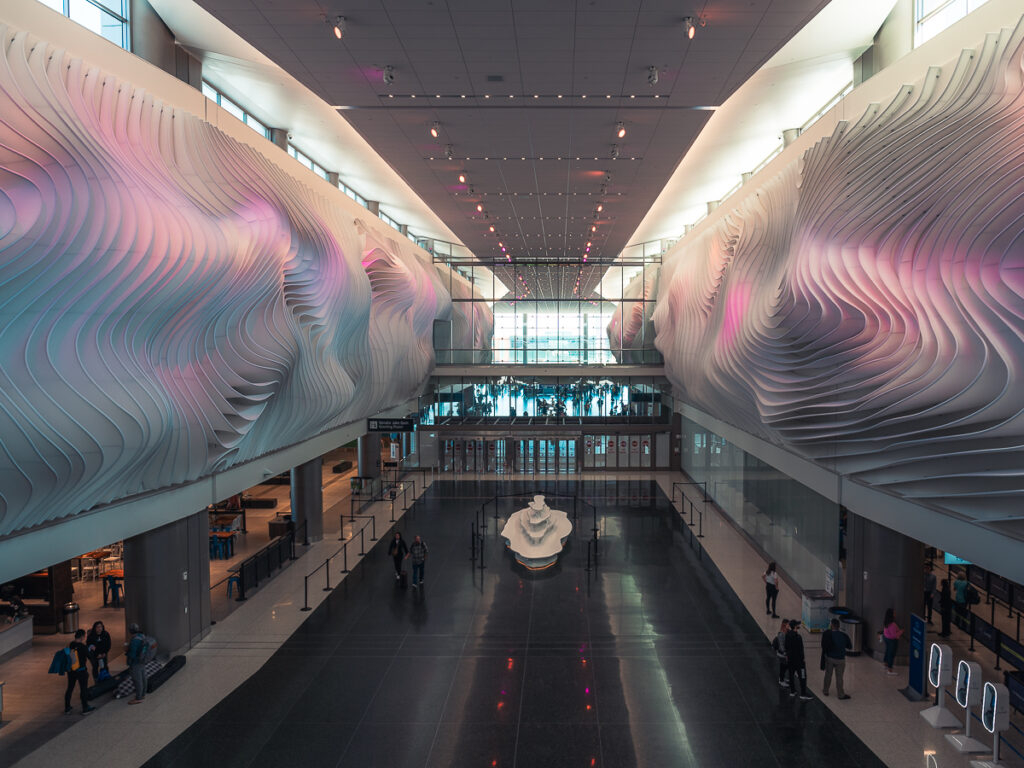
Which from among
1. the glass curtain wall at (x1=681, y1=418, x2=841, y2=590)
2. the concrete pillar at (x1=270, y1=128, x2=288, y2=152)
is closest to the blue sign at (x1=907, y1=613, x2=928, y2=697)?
the glass curtain wall at (x1=681, y1=418, x2=841, y2=590)

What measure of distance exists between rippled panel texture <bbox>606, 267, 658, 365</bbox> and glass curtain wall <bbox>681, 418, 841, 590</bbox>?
18.4 ft

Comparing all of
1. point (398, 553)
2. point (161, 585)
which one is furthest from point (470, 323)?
point (161, 585)

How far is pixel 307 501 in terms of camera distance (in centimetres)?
1794

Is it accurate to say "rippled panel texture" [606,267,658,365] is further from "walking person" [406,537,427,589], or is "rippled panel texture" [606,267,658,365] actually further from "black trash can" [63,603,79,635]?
"black trash can" [63,603,79,635]

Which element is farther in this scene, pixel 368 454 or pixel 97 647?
pixel 368 454

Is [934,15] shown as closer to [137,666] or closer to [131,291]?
[131,291]

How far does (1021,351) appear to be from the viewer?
5.78 m

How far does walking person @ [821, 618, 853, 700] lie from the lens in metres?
8.94

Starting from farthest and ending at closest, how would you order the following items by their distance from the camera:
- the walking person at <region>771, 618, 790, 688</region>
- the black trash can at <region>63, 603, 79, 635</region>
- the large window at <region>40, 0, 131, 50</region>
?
the black trash can at <region>63, 603, 79, 635</region>
the large window at <region>40, 0, 131, 50</region>
the walking person at <region>771, 618, 790, 688</region>

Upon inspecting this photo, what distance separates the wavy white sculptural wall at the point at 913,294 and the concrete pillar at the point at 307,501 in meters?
11.9

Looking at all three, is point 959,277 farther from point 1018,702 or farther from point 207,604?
point 207,604

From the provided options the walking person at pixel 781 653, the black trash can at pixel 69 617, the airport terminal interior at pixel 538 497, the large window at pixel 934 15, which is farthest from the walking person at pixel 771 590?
the black trash can at pixel 69 617

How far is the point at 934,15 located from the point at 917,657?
9652 mm

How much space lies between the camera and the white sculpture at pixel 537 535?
15.7 meters
